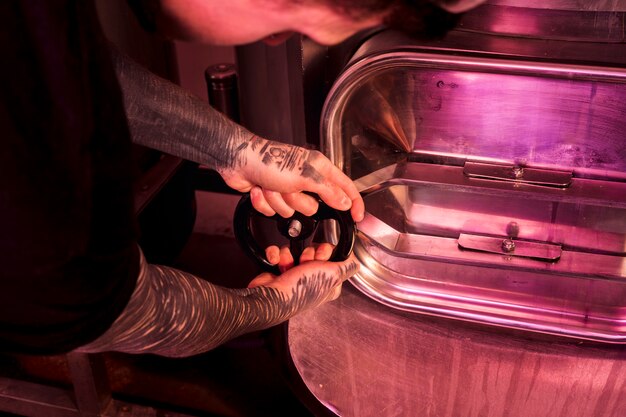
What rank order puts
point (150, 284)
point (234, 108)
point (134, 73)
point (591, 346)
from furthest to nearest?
point (234, 108)
point (591, 346)
point (134, 73)
point (150, 284)

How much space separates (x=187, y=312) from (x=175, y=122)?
0.34 m

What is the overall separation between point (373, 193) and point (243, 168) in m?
0.25

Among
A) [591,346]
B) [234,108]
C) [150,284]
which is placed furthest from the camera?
[234,108]

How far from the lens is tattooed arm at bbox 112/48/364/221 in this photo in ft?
3.58

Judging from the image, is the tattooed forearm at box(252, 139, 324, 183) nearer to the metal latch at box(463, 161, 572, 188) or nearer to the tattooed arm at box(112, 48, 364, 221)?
the tattooed arm at box(112, 48, 364, 221)

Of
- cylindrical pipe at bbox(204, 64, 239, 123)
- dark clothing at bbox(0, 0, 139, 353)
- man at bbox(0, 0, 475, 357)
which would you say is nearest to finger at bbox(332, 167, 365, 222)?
man at bbox(0, 0, 475, 357)

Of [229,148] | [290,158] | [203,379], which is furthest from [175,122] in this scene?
[203,379]

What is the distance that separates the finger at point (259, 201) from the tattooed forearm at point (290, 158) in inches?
2.4

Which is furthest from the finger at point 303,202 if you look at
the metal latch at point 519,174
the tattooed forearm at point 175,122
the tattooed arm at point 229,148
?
the metal latch at point 519,174

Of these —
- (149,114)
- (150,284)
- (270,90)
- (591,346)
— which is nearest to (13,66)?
(150,284)

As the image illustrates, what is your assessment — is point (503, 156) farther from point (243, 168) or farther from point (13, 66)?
point (13, 66)

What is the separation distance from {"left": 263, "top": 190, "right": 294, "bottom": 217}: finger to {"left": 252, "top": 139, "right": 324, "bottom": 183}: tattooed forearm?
6 cm

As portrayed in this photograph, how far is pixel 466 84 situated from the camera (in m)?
1.13

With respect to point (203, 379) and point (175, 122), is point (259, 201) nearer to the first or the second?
point (175, 122)
